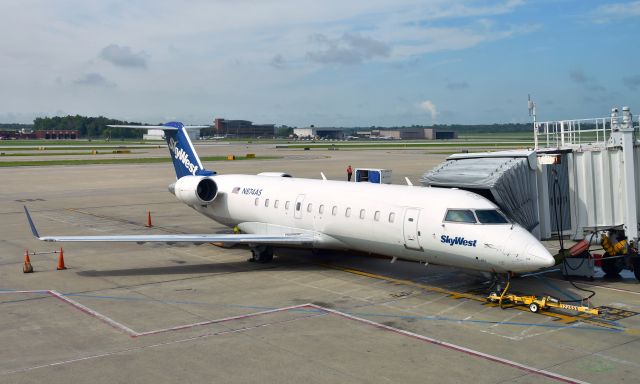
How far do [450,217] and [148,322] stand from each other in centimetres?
752

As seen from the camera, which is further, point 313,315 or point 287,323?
point 313,315

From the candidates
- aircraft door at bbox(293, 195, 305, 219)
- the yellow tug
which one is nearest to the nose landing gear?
the yellow tug

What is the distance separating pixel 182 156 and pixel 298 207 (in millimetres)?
8936

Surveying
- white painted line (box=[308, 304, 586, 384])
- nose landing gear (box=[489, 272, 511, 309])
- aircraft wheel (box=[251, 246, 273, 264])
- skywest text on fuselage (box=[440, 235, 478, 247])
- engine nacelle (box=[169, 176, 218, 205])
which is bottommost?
white painted line (box=[308, 304, 586, 384])

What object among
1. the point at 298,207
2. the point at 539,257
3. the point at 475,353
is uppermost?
the point at 298,207

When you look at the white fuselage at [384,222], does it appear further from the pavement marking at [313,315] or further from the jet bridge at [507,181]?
the pavement marking at [313,315]

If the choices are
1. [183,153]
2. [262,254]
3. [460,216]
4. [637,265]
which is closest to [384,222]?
[460,216]

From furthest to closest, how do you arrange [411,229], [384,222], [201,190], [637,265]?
[201,190]
[637,265]
[384,222]
[411,229]

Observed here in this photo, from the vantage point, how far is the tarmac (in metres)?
10.8

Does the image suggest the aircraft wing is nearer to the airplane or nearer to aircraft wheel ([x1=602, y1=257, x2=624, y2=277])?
the airplane

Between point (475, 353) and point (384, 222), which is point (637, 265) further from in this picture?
point (475, 353)

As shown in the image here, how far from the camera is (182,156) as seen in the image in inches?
1054

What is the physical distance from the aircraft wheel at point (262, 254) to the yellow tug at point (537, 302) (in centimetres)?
779

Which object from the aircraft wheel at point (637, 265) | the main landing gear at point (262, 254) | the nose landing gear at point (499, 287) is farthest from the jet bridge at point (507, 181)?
the main landing gear at point (262, 254)
